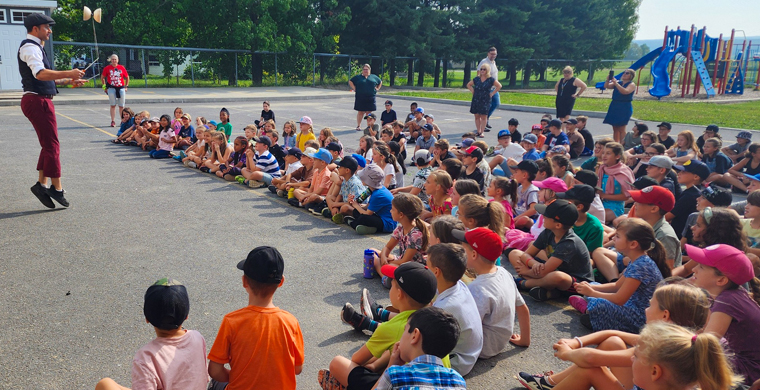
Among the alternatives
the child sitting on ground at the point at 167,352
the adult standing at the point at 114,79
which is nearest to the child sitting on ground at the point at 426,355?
the child sitting on ground at the point at 167,352

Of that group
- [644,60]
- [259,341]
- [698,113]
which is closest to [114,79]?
[259,341]

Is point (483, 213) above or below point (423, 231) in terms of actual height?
above

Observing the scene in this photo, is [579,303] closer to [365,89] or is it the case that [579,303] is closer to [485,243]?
[485,243]

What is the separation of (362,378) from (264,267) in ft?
3.26

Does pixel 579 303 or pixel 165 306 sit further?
pixel 579 303

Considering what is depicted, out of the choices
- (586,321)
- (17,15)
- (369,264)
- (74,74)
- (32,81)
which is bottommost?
(586,321)

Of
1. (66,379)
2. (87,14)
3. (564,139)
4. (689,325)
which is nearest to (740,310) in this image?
(689,325)

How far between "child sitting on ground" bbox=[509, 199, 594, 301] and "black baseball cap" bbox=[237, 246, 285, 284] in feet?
10.3

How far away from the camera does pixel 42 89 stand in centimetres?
793

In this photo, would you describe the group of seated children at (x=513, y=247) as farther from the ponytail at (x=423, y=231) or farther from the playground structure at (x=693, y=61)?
the playground structure at (x=693, y=61)

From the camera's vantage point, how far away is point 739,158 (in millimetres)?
10984

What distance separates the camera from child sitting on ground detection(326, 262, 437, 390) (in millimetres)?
3506

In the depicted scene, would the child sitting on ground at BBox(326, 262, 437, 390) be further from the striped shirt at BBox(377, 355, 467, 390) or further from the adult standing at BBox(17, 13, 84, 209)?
the adult standing at BBox(17, 13, 84, 209)

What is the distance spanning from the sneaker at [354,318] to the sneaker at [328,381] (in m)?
0.94
